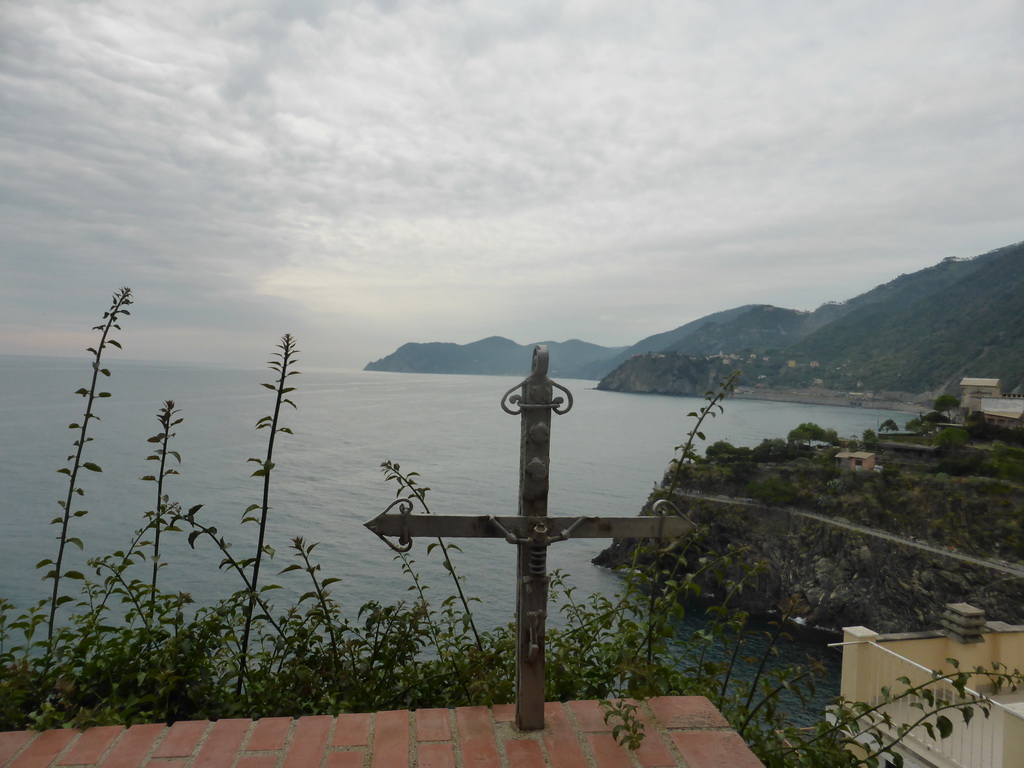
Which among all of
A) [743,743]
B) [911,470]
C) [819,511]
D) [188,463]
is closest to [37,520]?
[188,463]

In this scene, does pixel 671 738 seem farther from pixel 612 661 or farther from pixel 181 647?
pixel 181 647

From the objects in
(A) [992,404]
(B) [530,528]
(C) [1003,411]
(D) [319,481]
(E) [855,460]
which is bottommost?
(D) [319,481]

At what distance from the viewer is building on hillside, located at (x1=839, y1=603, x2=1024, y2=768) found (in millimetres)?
5320

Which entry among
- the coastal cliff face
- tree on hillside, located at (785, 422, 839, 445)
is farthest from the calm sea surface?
tree on hillside, located at (785, 422, 839, 445)

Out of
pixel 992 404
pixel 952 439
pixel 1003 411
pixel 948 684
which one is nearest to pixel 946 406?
pixel 992 404

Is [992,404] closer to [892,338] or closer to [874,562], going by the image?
[874,562]

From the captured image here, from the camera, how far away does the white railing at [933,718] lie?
5355 mm

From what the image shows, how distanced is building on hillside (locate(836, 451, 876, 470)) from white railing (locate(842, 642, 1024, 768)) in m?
42.6

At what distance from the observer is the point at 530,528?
2.19 metres

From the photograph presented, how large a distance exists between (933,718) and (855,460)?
4398 centimetres

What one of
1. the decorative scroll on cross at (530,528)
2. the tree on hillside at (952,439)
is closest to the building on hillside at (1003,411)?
the tree on hillside at (952,439)

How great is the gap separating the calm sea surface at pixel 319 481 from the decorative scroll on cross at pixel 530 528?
5209 mm

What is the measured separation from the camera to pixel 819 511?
41.0 meters

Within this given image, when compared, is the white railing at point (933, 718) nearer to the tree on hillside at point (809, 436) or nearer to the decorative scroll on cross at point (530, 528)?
the decorative scroll on cross at point (530, 528)
